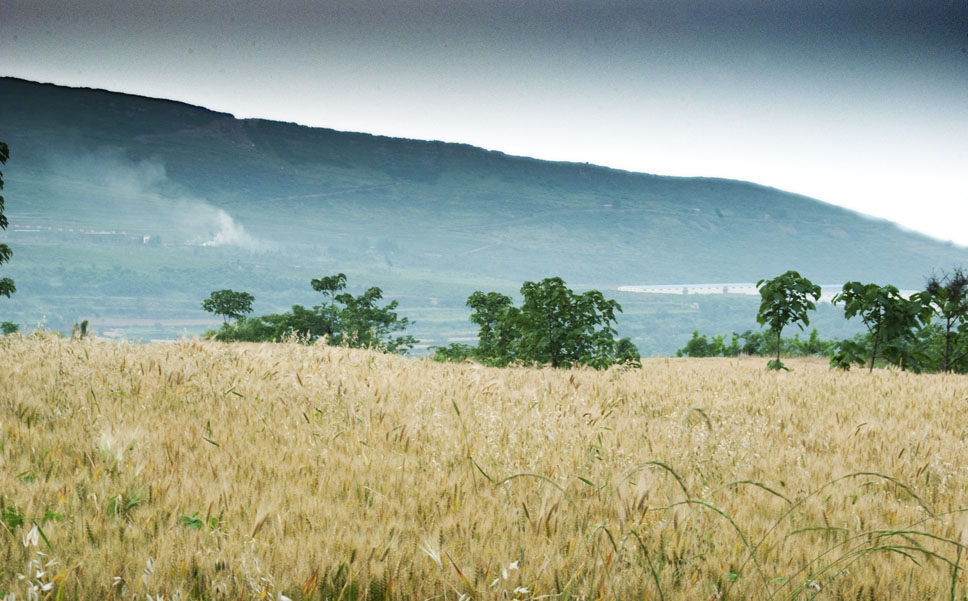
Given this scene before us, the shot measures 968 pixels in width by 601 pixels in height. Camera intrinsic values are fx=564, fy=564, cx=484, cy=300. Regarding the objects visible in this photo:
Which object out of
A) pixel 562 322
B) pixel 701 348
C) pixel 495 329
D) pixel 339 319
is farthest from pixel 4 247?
pixel 701 348

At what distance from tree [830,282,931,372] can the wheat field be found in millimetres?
7452

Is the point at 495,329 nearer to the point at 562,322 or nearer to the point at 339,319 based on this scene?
the point at 562,322

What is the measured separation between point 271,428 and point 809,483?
3.78 meters

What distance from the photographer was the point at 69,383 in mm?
5500

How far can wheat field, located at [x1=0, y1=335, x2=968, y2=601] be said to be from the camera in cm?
221

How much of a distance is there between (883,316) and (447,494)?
549 inches

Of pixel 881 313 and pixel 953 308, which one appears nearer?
Answer: pixel 881 313

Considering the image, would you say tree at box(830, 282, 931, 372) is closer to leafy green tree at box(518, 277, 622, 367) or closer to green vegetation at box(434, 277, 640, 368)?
green vegetation at box(434, 277, 640, 368)

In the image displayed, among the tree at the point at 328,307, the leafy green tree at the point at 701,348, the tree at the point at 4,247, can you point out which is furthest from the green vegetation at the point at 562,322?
the leafy green tree at the point at 701,348

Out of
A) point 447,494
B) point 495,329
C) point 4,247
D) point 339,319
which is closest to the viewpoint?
point 447,494

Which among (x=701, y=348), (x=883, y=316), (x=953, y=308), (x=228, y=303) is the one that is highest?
(x=953, y=308)

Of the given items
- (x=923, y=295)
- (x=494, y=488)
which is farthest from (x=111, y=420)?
(x=923, y=295)

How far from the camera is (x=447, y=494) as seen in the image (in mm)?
3145

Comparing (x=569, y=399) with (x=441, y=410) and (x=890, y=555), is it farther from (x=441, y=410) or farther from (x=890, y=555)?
(x=890, y=555)
